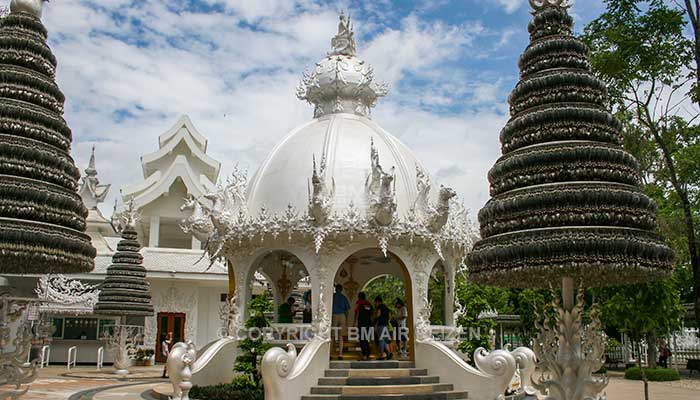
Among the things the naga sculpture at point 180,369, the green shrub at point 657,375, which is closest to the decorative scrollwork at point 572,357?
the naga sculpture at point 180,369

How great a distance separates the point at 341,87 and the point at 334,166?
9.98 ft

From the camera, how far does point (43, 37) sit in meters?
8.82

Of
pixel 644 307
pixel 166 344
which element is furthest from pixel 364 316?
pixel 166 344

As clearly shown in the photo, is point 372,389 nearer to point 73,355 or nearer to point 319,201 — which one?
point 319,201

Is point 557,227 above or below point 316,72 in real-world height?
below

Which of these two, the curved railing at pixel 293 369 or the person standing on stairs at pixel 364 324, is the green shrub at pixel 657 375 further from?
the curved railing at pixel 293 369

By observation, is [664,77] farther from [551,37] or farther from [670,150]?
[551,37]

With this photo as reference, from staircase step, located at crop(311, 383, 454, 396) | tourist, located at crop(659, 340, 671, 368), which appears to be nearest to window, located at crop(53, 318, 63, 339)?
staircase step, located at crop(311, 383, 454, 396)

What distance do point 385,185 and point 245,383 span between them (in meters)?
5.04

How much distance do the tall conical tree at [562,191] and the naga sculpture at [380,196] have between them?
5709mm

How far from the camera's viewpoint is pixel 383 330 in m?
15.3

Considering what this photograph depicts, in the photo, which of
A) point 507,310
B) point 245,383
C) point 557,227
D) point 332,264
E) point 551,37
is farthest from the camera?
point 507,310

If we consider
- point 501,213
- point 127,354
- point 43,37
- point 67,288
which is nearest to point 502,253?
point 501,213

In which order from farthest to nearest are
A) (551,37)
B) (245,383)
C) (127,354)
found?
(127,354), (245,383), (551,37)
